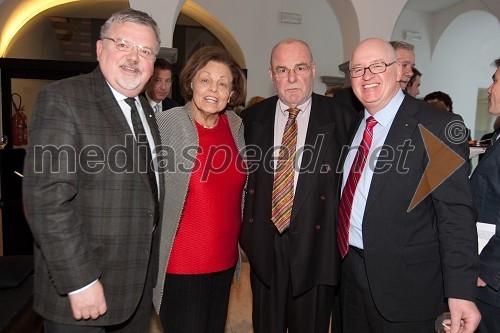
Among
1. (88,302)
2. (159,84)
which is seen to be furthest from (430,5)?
(88,302)

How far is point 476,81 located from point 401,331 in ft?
35.5

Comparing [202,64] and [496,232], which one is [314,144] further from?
[496,232]

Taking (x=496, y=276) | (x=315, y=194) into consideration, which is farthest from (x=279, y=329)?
(x=496, y=276)

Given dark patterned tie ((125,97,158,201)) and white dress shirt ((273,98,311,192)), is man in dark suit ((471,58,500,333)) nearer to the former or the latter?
white dress shirt ((273,98,311,192))

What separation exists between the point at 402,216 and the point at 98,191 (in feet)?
4.15

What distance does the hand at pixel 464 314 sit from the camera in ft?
5.39

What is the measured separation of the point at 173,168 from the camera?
6.37 ft

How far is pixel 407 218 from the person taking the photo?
1796 millimetres

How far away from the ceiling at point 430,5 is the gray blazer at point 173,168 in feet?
30.2

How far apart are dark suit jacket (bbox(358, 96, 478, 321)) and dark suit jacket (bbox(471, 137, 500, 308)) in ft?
0.59

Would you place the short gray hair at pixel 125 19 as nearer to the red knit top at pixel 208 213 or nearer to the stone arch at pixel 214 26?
the red knit top at pixel 208 213

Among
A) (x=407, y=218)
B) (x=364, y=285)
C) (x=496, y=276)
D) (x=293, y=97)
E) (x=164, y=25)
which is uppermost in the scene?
(x=164, y=25)

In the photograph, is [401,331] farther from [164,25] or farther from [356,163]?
[164,25]

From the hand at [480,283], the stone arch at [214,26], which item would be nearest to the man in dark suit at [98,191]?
the hand at [480,283]
